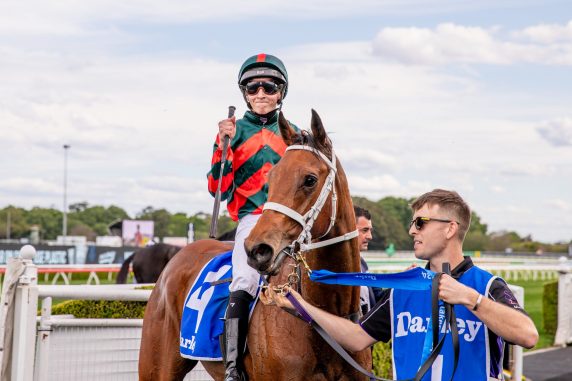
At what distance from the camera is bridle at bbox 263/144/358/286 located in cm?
333

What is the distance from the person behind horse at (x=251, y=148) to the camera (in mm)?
4309

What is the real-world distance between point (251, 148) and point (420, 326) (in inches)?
67.6

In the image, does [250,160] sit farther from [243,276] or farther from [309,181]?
[309,181]

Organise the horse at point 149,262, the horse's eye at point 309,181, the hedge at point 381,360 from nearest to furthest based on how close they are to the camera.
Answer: the horse's eye at point 309,181 → the hedge at point 381,360 → the horse at point 149,262

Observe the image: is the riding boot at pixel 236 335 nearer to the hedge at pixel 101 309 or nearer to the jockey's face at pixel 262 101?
the jockey's face at pixel 262 101

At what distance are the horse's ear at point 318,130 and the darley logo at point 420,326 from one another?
97 cm

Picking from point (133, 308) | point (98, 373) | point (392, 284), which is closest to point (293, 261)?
point (392, 284)

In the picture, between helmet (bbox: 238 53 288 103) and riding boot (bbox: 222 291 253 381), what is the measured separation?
1188 mm

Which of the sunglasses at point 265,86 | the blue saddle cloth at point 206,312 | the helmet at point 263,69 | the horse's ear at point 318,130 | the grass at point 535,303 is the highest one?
the helmet at point 263,69

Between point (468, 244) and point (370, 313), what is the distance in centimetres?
6190

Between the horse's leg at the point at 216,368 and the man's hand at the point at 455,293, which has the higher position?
the man's hand at the point at 455,293

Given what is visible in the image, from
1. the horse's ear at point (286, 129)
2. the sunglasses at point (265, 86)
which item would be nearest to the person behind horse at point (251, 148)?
the sunglasses at point (265, 86)

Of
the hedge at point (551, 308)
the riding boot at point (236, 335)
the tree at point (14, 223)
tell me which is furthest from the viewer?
the tree at point (14, 223)

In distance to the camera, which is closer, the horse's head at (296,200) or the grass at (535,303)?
the horse's head at (296,200)
